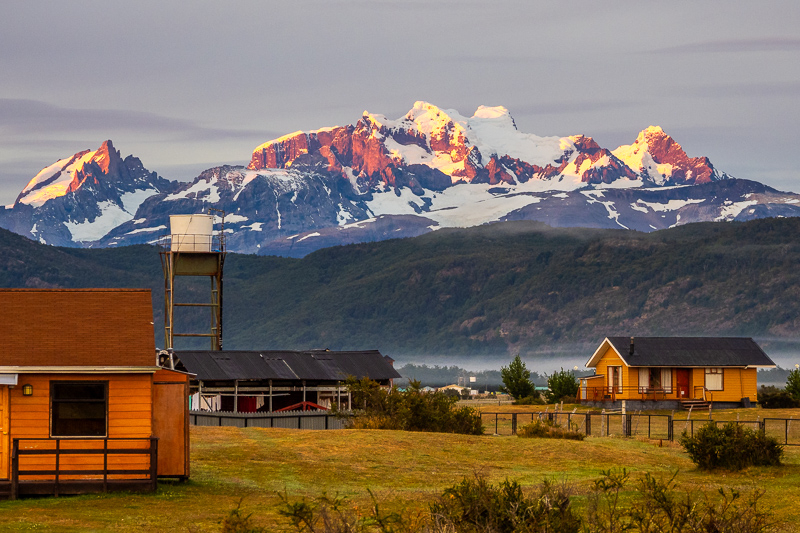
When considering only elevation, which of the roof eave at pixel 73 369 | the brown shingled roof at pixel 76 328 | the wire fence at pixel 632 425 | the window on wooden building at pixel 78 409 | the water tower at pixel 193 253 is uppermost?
the water tower at pixel 193 253

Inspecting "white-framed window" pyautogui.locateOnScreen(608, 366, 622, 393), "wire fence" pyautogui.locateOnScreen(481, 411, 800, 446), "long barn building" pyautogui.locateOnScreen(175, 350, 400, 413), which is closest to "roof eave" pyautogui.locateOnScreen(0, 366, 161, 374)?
"wire fence" pyautogui.locateOnScreen(481, 411, 800, 446)

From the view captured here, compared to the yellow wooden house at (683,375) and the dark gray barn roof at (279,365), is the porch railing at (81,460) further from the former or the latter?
the yellow wooden house at (683,375)

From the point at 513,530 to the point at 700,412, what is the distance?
5080cm

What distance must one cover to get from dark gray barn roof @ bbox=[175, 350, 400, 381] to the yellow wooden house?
57.0 ft

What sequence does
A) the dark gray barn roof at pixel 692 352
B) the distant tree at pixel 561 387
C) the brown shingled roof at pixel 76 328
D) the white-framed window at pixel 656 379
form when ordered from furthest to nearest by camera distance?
the distant tree at pixel 561 387
the white-framed window at pixel 656 379
the dark gray barn roof at pixel 692 352
the brown shingled roof at pixel 76 328

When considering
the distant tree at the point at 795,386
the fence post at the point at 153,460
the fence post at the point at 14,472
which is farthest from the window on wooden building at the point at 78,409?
the distant tree at the point at 795,386

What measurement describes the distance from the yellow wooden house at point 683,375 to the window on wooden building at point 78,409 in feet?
166

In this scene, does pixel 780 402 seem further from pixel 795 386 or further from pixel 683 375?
pixel 683 375

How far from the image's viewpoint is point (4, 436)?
953 inches

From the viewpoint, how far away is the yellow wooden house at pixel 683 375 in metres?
72.0

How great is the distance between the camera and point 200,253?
75000 mm

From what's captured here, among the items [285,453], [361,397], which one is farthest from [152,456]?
[361,397]

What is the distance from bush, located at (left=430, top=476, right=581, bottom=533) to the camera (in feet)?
52.4

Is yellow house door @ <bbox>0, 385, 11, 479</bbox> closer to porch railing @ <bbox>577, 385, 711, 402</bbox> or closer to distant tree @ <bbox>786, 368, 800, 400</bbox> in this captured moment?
porch railing @ <bbox>577, 385, 711, 402</bbox>
